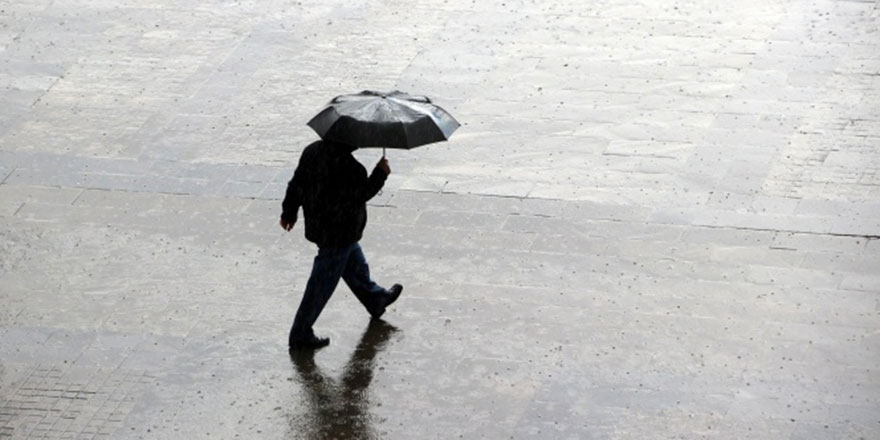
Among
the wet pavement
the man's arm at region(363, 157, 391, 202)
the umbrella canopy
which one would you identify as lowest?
the wet pavement

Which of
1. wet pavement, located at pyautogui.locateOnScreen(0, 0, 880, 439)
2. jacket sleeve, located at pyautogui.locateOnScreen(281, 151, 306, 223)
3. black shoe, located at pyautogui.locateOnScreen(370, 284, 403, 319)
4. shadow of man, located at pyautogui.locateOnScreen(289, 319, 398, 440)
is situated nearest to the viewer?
shadow of man, located at pyautogui.locateOnScreen(289, 319, 398, 440)

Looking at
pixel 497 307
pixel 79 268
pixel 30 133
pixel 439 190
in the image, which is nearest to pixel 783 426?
pixel 497 307

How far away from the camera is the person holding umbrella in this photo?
10461 mm

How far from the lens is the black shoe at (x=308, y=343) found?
440 inches

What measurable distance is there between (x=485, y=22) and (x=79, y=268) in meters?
6.72

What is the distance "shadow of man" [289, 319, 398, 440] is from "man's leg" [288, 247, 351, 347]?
17 cm

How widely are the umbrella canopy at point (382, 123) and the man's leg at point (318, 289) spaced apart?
922 mm

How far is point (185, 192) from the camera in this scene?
45.6 feet

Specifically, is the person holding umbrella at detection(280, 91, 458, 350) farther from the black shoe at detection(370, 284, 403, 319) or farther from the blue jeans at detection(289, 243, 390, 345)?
the black shoe at detection(370, 284, 403, 319)

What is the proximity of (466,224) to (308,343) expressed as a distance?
2.42 metres

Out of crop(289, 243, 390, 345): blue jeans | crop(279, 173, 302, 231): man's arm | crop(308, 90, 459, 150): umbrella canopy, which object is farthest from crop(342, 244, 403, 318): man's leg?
crop(308, 90, 459, 150): umbrella canopy

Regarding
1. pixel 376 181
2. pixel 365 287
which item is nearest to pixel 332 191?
pixel 376 181

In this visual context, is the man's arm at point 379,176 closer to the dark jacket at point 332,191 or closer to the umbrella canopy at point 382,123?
the dark jacket at point 332,191

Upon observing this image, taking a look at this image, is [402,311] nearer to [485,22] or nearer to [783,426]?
[783,426]
